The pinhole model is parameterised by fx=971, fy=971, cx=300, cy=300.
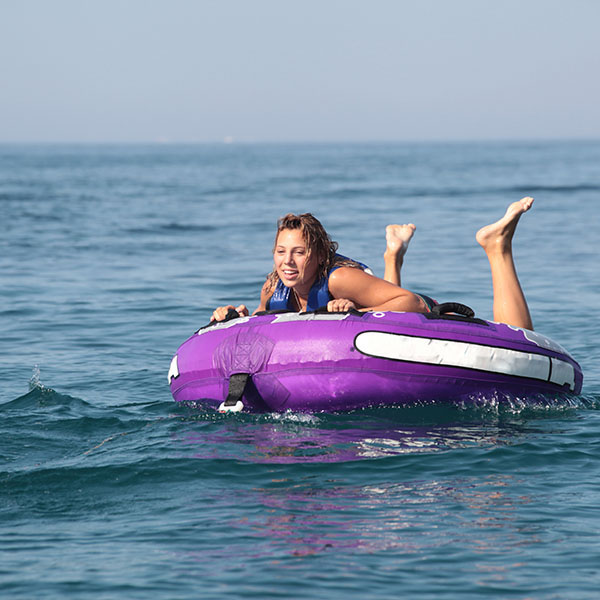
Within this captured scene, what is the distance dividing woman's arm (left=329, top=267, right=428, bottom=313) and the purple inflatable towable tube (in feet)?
0.72

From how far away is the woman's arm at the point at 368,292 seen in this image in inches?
273

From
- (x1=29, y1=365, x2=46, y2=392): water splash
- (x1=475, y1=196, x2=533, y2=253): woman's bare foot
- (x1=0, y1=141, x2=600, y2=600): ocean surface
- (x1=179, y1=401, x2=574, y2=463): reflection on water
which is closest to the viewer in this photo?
(x1=0, y1=141, x2=600, y2=600): ocean surface

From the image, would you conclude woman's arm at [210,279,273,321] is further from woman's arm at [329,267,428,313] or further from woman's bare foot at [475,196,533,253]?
woman's bare foot at [475,196,533,253]

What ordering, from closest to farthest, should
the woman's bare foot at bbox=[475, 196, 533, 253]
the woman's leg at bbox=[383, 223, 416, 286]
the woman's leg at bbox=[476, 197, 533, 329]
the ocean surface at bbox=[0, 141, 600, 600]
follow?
the ocean surface at bbox=[0, 141, 600, 600]
the woman's leg at bbox=[476, 197, 533, 329]
the woman's bare foot at bbox=[475, 196, 533, 253]
the woman's leg at bbox=[383, 223, 416, 286]

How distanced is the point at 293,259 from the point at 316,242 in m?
Answer: 0.20

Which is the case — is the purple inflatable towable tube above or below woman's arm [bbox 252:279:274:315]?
below

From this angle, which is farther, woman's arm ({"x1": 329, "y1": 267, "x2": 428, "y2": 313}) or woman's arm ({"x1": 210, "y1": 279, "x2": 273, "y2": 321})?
woman's arm ({"x1": 210, "y1": 279, "x2": 273, "y2": 321})

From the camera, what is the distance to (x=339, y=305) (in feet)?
22.4

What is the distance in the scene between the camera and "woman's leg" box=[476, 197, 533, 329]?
25.1 ft

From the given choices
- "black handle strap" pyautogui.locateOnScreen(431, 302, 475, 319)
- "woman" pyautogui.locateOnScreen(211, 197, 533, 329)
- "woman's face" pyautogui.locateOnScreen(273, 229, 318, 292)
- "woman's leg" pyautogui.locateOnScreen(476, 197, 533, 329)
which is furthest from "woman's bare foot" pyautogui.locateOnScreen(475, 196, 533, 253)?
"woman's face" pyautogui.locateOnScreen(273, 229, 318, 292)

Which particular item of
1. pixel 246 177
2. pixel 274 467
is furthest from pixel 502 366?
pixel 246 177

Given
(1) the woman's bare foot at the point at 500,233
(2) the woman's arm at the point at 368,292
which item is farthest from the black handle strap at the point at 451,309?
(1) the woman's bare foot at the point at 500,233

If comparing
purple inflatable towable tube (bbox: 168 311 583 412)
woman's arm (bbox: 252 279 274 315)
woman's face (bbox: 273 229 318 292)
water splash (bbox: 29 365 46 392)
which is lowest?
water splash (bbox: 29 365 46 392)

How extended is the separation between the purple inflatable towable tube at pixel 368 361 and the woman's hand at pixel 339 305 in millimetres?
60
